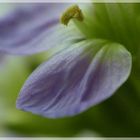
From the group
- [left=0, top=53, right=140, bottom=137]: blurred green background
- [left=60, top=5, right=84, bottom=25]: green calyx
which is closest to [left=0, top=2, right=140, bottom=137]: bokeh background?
[left=0, top=53, right=140, bottom=137]: blurred green background

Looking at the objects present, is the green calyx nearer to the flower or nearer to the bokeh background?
the flower

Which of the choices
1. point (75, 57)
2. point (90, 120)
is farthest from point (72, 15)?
point (90, 120)

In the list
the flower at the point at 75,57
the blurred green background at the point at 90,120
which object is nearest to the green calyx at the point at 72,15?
the flower at the point at 75,57

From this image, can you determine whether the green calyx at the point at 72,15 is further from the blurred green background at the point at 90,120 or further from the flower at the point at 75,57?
the blurred green background at the point at 90,120

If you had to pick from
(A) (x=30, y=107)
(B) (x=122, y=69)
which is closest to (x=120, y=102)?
(B) (x=122, y=69)

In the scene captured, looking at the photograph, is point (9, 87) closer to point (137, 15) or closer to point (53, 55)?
point (53, 55)

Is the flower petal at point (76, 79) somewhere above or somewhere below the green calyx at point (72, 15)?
below
